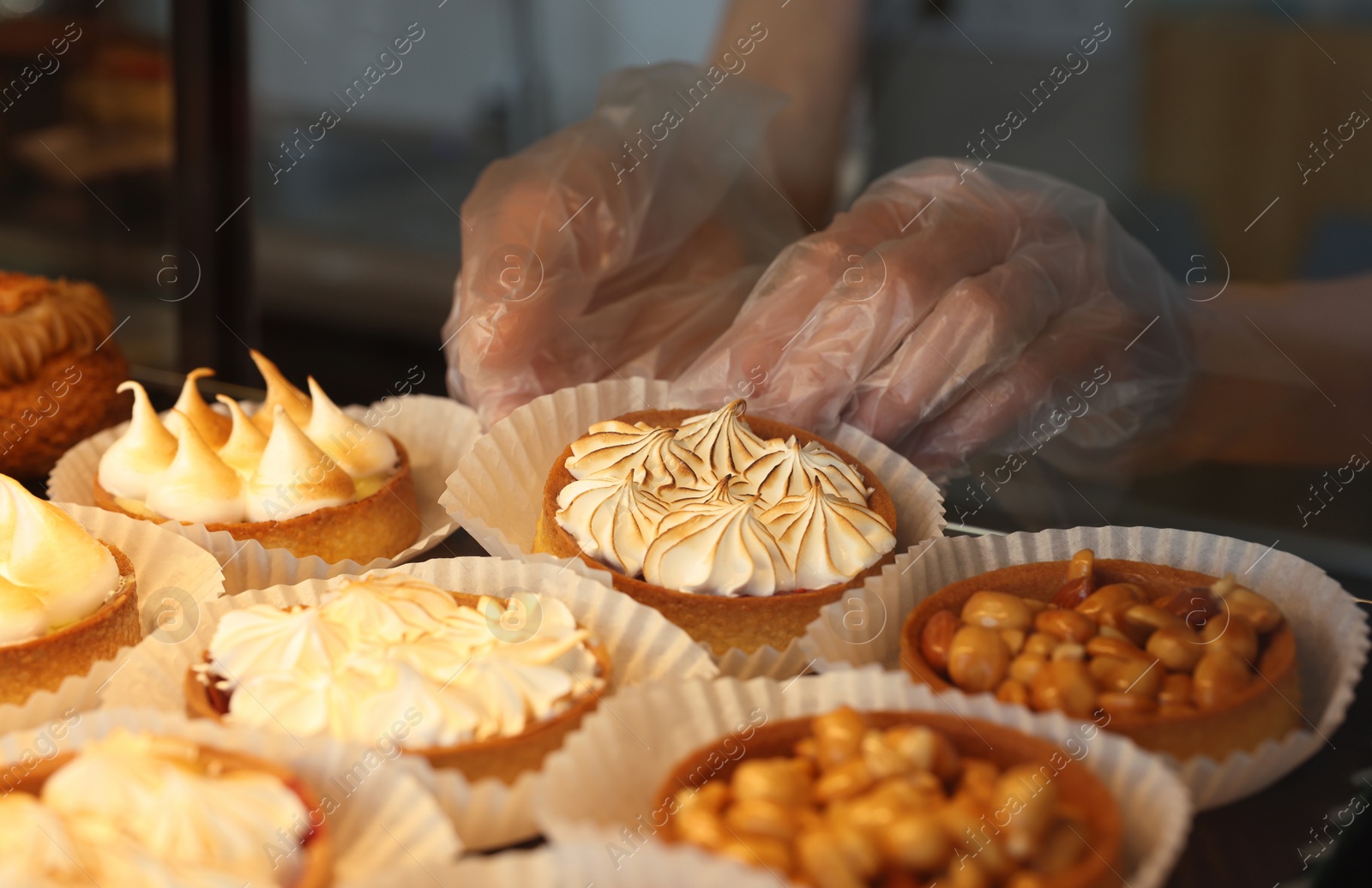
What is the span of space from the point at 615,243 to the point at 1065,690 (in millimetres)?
1396

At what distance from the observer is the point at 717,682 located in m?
1.24

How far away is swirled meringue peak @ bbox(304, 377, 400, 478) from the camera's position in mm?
1852

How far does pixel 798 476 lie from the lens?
65.9 inches

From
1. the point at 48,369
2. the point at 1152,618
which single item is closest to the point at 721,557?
the point at 1152,618

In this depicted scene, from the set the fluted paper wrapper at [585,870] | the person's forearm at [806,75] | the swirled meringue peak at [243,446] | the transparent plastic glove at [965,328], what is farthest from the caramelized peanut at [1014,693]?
the person's forearm at [806,75]

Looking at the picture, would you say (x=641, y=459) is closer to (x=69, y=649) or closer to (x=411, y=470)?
(x=411, y=470)

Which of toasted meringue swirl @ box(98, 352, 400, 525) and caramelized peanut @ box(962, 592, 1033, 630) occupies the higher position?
toasted meringue swirl @ box(98, 352, 400, 525)

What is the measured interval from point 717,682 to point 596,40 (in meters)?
2.21

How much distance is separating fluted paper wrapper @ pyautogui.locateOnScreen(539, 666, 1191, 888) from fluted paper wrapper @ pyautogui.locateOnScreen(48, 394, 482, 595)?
632 millimetres

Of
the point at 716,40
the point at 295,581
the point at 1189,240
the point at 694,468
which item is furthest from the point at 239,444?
the point at 1189,240

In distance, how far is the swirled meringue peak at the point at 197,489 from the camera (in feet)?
5.49

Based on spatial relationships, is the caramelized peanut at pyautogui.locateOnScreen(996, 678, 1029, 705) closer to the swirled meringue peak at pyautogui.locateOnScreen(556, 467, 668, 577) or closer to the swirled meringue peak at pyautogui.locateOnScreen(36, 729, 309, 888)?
the swirled meringue peak at pyautogui.locateOnScreen(556, 467, 668, 577)

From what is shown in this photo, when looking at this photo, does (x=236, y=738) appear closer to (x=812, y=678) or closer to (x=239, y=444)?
(x=812, y=678)

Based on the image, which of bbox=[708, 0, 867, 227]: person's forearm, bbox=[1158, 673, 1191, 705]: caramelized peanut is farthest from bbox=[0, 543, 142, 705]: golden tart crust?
bbox=[708, 0, 867, 227]: person's forearm
